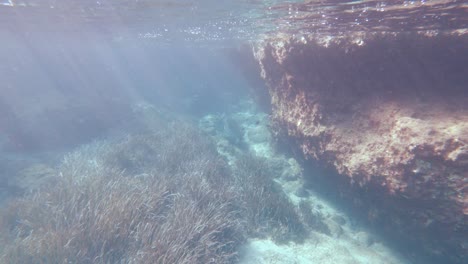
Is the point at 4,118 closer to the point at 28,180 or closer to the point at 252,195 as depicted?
the point at 28,180

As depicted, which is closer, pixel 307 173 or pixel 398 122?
pixel 398 122

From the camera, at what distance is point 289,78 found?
10.4m

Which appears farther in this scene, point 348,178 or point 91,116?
point 91,116

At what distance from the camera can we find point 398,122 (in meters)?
6.89

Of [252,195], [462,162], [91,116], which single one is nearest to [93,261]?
[252,195]

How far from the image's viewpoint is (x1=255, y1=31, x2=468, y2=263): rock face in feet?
19.7

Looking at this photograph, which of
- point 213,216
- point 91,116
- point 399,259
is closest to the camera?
point 213,216

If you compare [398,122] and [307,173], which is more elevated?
[398,122]

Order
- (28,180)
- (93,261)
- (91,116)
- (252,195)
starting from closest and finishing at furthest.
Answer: (93,261) → (252,195) → (28,180) → (91,116)

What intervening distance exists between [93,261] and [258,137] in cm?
1253

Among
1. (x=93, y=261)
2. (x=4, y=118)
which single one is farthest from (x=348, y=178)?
(x=4, y=118)

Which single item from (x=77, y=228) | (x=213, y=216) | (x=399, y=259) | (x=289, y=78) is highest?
(x=289, y=78)

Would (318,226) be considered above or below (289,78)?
below

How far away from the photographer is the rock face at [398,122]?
602cm
